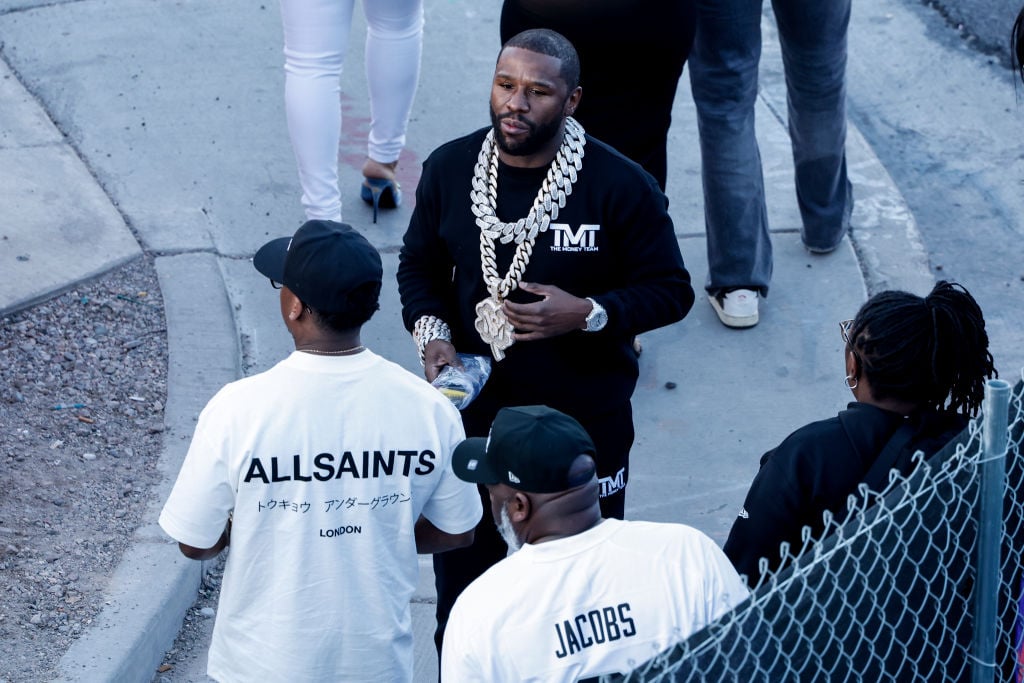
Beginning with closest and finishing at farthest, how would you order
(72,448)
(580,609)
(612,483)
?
(580,609) → (612,483) → (72,448)

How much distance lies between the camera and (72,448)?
4.52 metres

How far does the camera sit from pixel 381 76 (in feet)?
18.4

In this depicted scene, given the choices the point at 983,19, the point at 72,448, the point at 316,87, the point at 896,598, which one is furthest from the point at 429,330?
the point at 983,19

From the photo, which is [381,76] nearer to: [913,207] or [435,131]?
[435,131]

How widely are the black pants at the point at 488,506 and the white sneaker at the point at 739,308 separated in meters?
1.94

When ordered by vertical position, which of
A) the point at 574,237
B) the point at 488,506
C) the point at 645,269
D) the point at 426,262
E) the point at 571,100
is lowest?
the point at 488,506

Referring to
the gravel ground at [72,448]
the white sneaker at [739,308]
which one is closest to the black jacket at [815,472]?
the gravel ground at [72,448]

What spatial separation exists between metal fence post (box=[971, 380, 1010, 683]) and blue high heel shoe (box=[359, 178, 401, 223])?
3771 millimetres

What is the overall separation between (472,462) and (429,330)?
3.00 ft

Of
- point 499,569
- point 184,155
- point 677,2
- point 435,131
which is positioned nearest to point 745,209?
point 677,2

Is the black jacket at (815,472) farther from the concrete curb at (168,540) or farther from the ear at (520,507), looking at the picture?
the concrete curb at (168,540)

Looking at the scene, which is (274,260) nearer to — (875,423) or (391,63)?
(875,423)

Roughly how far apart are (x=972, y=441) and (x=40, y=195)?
4545mm

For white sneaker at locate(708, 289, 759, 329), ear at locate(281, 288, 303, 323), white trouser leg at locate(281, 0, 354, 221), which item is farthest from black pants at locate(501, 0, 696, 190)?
ear at locate(281, 288, 303, 323)
